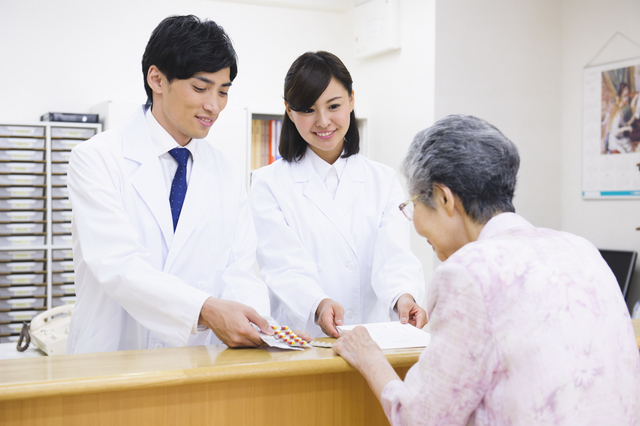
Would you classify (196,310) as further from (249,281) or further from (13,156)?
(13,156)

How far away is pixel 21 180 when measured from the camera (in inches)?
138

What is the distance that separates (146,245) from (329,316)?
54 centimetres

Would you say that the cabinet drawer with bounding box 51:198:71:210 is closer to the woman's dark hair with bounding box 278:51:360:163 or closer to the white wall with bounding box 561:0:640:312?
the woman's dark hair with bounding box 278:51:360:163

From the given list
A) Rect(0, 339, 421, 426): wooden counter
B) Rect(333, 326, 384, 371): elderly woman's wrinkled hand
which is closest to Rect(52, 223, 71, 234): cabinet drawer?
Rect(0, 339, 421, 426): wooden counter

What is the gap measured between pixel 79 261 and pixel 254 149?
2.65m

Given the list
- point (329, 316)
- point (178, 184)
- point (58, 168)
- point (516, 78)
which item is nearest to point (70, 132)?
point (58, 168)

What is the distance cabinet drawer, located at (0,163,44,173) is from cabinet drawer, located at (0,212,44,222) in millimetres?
267

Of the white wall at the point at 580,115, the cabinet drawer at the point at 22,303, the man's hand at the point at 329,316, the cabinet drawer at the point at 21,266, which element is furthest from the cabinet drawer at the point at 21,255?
the white wall at the point at 580,115

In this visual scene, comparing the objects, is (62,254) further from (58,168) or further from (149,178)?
(149,178)

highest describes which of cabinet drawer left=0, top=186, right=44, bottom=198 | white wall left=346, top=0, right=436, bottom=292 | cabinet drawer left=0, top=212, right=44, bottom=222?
white wall left=346, top=0, right=436, bottom=292

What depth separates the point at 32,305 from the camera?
355 centimetres

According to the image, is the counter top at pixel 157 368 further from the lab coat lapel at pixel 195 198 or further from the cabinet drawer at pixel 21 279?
the cabinet drawer at pixel 21 279

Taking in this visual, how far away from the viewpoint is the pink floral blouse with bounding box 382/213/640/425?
2.73 ft

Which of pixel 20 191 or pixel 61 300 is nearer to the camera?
pixel 20 191
